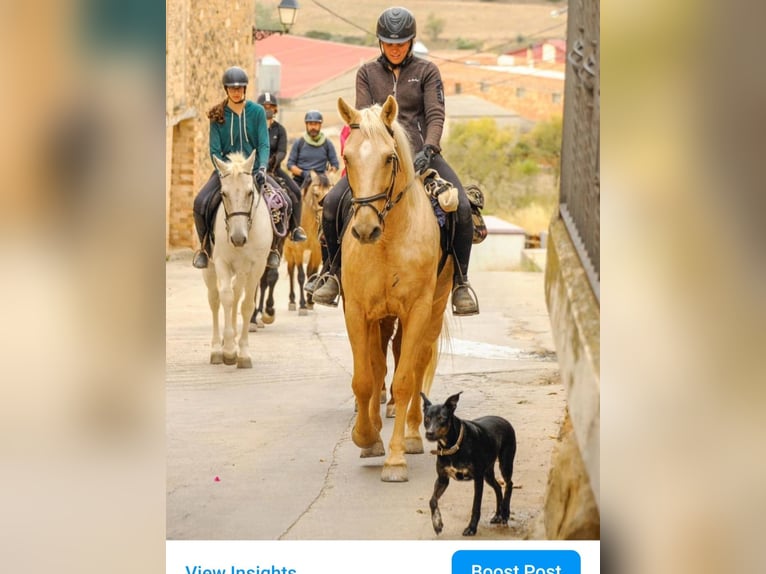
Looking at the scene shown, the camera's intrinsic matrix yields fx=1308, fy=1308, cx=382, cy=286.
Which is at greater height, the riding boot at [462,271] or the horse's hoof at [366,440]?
the riding boot at [462,271]

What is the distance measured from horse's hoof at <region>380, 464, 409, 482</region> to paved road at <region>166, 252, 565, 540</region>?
5 cm

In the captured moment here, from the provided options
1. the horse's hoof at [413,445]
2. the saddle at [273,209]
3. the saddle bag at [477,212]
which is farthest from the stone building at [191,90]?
the horse's hoof at [413,445]

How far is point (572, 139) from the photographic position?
24.2 feet

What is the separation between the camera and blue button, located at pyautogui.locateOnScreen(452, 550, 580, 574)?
4.50 meters

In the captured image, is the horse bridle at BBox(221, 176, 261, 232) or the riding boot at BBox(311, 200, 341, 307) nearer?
the riding boot at BBox(311, 200, 341, 307)

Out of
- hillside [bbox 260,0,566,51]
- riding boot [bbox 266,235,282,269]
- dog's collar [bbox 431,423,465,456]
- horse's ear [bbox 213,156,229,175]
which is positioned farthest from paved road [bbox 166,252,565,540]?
hillside [bbox 260,0,566,51]

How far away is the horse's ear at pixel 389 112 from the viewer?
6.73 meters

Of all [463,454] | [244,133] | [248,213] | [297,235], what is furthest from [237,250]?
[463,454]

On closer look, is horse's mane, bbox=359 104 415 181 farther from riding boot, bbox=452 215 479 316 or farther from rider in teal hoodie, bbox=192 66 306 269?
rider in teal hoodie, bbox=192 66 306 269

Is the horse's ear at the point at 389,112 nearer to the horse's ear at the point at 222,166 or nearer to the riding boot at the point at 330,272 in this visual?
the riding boot at the point at 330,272

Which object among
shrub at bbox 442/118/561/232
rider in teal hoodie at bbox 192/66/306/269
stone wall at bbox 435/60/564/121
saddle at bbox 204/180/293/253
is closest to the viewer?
rider in teal hoodie at bbox 192/66/306/269

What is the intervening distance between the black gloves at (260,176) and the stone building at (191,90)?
8838 mm
